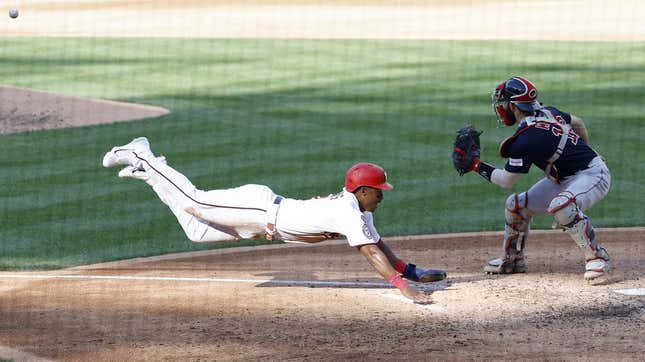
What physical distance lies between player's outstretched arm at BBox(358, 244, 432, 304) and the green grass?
3262mm

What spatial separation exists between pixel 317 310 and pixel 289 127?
373 inches

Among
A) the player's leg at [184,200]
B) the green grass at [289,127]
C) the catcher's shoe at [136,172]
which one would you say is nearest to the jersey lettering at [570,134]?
the player's leg at [184,200]

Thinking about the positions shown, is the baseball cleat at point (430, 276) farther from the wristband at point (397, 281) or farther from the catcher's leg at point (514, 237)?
the catcher's leg at point (514, 237)

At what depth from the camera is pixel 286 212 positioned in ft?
27.8

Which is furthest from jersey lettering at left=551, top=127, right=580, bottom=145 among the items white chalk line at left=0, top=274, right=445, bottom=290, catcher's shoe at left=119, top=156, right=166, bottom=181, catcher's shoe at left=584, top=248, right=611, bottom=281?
catcher's shoe at left=119, top=156, right=166, bottom=181

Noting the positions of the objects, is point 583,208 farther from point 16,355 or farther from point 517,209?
point 16,355

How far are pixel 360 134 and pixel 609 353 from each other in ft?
33.0

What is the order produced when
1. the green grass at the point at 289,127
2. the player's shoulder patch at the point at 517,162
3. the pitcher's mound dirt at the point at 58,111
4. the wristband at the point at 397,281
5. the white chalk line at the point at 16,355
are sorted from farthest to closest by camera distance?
the pitcher's mound dirt at the point at 58,111
the green grass at the point at 289,127
the player's shoulder patch at the point at 517,162
the wristband at the point at 397,281
the white chalk line at the point at 16,355

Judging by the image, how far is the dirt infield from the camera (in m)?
7.22

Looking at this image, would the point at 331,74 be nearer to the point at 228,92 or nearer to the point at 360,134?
the point at 228,92

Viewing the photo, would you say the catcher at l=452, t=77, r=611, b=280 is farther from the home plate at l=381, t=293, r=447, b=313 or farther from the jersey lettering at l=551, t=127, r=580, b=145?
the home plate at l=381, t=293, r=447, b=313

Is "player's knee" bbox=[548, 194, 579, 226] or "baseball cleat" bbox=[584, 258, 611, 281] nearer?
"player's knee" bbox=[548, 194, 579, 226]

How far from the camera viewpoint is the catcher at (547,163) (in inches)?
333

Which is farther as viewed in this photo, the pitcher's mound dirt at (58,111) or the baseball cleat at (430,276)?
the pitcher's mound dirt at (58,111)
